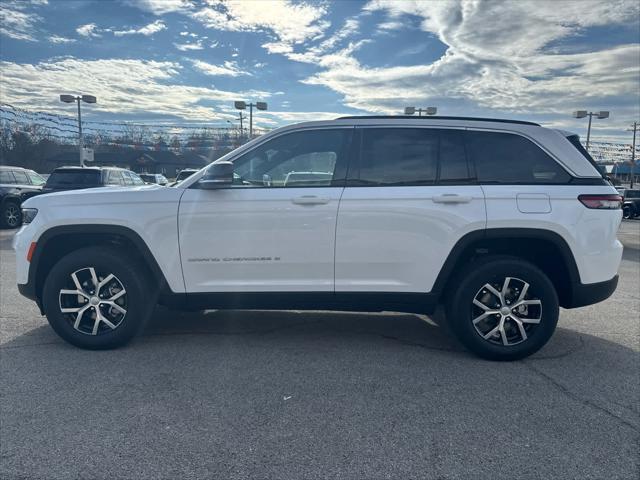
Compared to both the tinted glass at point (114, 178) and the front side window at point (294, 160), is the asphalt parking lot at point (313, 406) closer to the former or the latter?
the front side window at point (294, 160)

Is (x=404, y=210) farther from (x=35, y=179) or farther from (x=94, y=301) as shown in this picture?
(x=35, y=179)

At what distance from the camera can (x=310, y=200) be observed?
3.72m

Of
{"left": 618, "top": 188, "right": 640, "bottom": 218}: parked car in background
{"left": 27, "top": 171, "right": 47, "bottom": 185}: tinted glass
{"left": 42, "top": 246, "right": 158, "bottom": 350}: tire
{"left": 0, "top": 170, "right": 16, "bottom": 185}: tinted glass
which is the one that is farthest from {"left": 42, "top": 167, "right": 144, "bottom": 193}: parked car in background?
{"left": 618, "top": 188, "right": 640, "bottom": 218}: parked car in background

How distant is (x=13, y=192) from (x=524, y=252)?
1485 centimetres

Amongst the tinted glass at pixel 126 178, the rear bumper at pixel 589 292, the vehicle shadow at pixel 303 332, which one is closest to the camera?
the rear bumper at pixel 589 292

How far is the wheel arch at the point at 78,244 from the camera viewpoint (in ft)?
12.6

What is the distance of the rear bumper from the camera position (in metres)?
3.74

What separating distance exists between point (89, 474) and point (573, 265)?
3.70 m

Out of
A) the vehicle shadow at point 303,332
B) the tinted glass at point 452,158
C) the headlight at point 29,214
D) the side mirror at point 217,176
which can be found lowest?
the vehicle shadow at point 303,332

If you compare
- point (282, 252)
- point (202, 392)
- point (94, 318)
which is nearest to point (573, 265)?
point (282, 252)

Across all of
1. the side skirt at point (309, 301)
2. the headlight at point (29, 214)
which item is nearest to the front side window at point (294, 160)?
the side skirt at point (309, 301)

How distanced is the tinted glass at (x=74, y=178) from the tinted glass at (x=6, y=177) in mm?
3578

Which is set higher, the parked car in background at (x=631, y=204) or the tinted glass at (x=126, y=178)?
the tinted glass at (x=126, y=178)

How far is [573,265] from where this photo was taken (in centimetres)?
372
